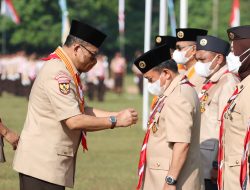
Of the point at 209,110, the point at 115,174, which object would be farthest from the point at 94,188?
the point at 209,110

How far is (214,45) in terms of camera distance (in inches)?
412

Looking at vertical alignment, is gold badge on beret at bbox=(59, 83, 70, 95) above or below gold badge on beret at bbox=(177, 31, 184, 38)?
below

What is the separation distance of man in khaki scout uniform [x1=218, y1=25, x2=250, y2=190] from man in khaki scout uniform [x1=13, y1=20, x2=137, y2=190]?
75 centimetres

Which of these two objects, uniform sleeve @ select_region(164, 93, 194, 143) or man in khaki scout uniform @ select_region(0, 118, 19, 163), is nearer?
uniform sleeve @ select_region(164, 93, 194, 143)

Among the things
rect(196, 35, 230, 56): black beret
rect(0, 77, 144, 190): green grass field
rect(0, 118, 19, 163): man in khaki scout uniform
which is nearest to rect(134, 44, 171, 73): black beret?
rect(0, 118, 19, 163): man in khaki scout uniform

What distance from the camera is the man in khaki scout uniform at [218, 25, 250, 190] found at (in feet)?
26.1

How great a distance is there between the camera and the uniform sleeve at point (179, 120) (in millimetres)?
8273

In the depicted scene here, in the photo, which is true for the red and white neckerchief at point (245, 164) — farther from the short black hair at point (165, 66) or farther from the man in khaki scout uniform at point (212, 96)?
the man in khaki scout uniform at point (212, 96)

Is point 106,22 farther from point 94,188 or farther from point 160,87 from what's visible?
point 160,87

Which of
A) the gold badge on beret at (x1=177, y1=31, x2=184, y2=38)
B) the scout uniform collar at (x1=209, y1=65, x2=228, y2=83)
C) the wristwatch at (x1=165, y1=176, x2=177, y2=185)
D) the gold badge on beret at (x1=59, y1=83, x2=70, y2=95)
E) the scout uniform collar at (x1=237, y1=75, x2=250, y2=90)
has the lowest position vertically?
the wristwatch at (x1=165, y1=176, x2=177, y2=185)

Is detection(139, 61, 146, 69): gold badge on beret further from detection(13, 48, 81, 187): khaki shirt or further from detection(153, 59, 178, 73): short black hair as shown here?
detection(13, 48, 81, 187): khaki shirt

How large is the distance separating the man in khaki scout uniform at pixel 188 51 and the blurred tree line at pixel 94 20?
61935 millimetres

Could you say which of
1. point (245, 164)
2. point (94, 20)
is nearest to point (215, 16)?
point (94, 20)

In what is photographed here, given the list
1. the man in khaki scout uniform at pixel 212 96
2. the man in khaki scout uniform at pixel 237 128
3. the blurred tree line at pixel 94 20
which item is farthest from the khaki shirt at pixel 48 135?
the blurred tree line at pixel 94 20
